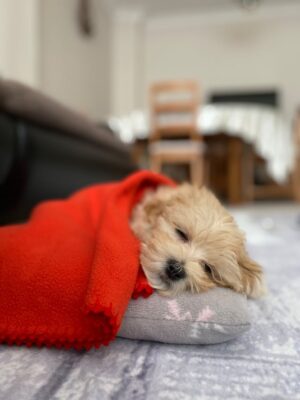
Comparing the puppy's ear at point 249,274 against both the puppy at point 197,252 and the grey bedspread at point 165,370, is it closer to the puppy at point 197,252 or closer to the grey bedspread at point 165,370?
the puppy at point 197,252

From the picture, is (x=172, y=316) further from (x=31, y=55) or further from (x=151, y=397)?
(x=31, y=55)

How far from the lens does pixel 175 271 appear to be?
1.06m

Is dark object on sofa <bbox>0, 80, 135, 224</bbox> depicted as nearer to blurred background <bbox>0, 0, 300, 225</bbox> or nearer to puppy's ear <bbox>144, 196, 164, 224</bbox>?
blurred background <bbox>0, 0, 300, 225</bbox>

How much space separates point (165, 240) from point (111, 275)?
300 mm

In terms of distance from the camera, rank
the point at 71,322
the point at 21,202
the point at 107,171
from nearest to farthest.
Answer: the point at 71,322 → the point at 21,202 → the point at 107,171

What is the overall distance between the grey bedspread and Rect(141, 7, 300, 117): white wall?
8239mm

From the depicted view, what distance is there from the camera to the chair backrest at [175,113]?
16.1ft

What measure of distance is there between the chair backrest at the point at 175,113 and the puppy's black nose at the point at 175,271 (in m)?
3.98

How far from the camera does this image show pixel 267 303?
124cm

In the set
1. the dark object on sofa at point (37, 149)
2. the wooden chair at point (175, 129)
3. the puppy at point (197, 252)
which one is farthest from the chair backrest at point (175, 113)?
the puppy at point (197, 252)

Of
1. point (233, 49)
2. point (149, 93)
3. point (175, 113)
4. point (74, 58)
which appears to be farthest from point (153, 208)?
point (233, 49)

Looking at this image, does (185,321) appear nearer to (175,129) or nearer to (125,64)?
(175,129)

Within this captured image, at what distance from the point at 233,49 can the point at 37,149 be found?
25.6ft

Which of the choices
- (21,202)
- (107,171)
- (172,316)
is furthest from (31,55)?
(172,316)
